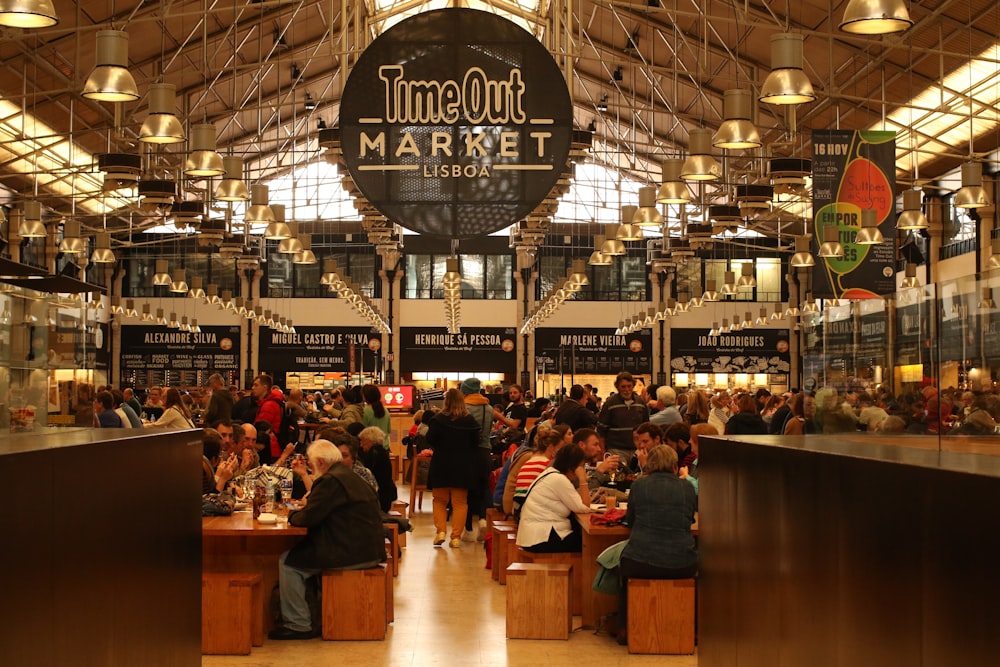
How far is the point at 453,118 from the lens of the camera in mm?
5211

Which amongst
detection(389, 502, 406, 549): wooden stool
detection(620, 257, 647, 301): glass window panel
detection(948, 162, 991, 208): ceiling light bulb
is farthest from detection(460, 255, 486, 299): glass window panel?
detection(389, 502, 406, 549): wooden stool

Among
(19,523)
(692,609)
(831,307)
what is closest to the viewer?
(19,523)

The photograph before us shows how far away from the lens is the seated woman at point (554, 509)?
8.63 metres

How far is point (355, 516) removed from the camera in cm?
805

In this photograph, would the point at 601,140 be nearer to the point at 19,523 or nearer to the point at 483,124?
the point at 483,124

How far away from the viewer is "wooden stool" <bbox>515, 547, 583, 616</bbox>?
8.73 meters

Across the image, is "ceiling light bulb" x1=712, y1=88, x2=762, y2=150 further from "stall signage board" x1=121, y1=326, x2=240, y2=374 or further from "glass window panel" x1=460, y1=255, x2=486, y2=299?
"stall signage board" x1=121, y1=326, x2=240, y2=374

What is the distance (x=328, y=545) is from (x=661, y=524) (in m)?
2.08

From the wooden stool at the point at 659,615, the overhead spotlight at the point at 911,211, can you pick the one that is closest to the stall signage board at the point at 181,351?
the overhead spotlight at the point at 911,211

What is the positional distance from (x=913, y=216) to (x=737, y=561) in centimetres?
1143

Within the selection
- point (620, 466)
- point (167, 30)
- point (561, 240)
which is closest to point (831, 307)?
point (620, 466)

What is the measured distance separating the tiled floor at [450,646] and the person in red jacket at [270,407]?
472 centimetres

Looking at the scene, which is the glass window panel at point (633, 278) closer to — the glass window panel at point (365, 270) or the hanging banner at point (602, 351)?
the hanging banner at point (602, 351)

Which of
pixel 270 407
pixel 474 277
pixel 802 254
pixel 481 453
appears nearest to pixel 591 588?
pixel 481 453
